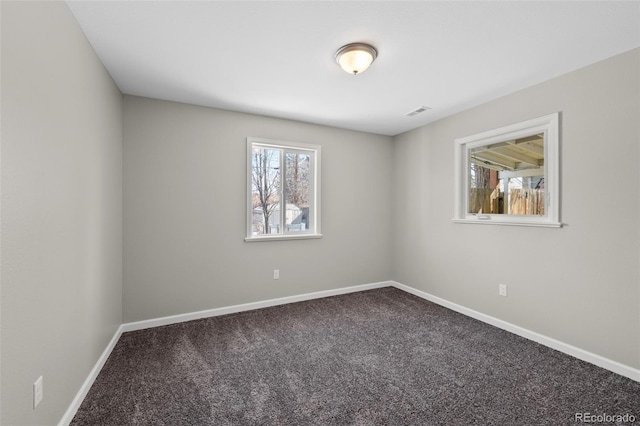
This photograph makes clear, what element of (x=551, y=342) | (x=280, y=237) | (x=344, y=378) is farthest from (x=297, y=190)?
(x=551, y=342)

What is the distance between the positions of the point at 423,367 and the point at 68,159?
2.83 m

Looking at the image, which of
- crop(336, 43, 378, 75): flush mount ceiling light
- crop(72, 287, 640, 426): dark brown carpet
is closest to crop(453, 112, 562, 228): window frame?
crop(72, 287, 640, 426): dark brown carpet

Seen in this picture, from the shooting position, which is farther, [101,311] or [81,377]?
[101,311]

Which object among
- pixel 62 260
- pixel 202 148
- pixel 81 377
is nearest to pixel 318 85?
pixel 202 148

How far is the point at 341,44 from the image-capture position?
2086 millimetres

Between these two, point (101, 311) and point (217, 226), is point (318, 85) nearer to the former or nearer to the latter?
point (217, 226)

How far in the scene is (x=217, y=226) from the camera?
3.36 meters

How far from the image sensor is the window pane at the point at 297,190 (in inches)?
153

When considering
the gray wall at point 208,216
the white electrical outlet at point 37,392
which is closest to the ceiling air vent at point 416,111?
the gray wall at point 208,216

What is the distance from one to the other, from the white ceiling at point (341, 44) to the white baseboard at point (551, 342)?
2371 mm

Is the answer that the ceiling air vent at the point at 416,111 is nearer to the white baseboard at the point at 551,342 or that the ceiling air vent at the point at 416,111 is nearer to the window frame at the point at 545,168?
the window frame at the point at 545,168

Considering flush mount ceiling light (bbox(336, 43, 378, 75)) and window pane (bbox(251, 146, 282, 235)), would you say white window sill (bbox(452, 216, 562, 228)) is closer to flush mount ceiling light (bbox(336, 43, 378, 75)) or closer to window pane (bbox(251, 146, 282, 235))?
flush mount ceiling light (bbox(336, 43, 378, 75))

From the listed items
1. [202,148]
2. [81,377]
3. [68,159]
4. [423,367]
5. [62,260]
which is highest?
[202,148]

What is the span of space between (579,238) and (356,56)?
2.39m
